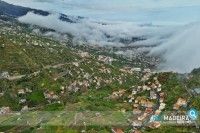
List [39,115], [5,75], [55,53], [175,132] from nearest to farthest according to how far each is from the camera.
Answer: [175,132] < [39,115] < [5,75] < [55,53]

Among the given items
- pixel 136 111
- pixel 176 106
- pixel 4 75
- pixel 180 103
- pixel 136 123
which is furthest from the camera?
pixel 4 75

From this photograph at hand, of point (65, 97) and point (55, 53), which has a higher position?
point (55, 53)

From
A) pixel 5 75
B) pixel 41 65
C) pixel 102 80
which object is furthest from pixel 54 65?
pixel 5 75

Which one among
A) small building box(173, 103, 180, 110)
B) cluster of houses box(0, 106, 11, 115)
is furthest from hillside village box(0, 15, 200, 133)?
small building box(173, 103, 180, 110)

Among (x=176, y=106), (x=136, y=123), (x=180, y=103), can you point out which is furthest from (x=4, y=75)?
(x=180, y=103)

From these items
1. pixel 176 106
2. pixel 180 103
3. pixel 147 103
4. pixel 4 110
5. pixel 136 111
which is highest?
pixel 180 103

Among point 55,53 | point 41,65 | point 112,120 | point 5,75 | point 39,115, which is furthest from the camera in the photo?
point 55,53

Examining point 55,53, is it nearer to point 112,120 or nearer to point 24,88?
point 24,88

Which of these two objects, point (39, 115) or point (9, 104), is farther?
point (9, 104)

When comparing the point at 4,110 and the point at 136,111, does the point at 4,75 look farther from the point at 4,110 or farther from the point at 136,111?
the point at 136,111

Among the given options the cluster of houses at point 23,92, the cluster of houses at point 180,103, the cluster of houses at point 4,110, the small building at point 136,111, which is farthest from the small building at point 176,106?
the cluster of houses at point 4,110

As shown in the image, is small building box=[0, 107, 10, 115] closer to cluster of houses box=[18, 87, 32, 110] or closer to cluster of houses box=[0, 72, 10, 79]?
cluster of houses box=[18, 87, 32, 110]
